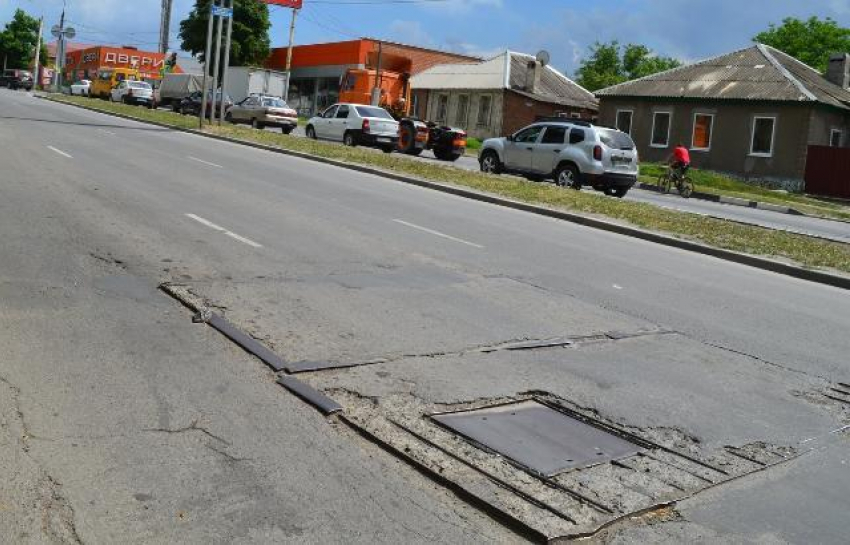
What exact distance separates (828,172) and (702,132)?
5920mm

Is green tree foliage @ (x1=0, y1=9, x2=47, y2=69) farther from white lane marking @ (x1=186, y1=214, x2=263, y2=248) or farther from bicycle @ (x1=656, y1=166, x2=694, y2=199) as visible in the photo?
white lane marking @ (x1=186, y1=214, x2=263, y2=248)

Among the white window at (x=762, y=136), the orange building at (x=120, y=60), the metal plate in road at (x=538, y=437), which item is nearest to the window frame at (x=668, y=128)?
the white window at (x=762, y=136)

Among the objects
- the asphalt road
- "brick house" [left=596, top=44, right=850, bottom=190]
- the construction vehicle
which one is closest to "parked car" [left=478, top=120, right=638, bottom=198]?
the construction vehicle

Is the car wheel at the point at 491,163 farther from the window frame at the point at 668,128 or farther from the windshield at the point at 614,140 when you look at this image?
the window frame at the point at 668,128

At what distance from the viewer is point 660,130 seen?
39.1 metres

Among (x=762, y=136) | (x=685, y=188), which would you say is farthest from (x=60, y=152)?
(x=762, y=136)

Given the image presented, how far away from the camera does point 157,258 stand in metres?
8.57

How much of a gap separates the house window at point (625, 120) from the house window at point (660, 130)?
49.9 inches

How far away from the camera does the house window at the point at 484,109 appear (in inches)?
2002

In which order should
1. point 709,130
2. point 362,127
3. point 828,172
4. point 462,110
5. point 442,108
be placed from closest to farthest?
point 362,127
point 828,172
point 709,130
point 462,110
point 442,108

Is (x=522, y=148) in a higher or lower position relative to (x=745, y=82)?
lower

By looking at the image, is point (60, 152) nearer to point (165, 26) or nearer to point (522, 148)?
point (522, 148)

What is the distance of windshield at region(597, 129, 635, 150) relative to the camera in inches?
859

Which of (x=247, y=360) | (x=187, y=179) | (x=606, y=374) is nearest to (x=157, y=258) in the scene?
(x=247, y=360)
